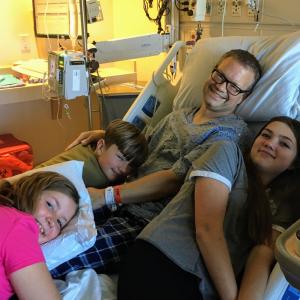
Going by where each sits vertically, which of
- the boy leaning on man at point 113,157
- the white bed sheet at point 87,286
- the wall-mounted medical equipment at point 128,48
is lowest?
the white bed sheet at point 87,286

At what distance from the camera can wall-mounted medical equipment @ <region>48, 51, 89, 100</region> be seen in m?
2.10

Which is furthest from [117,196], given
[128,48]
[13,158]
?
[13,158]

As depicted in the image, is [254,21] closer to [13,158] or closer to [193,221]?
[193,221]

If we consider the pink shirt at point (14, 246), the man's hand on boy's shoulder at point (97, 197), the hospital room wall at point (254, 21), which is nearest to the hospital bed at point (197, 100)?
the man's hand on boy's shoulder at point (97, 197)

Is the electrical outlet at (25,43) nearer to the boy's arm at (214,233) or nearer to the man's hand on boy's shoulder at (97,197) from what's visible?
the man's hand on boy's shoulder at (97,197)

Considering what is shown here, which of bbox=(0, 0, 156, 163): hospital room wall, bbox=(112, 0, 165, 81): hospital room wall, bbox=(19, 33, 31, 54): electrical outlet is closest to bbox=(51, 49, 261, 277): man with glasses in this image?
bbox=(0, 0, 156, 163): hospital room wall

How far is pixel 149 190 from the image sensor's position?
162 cm

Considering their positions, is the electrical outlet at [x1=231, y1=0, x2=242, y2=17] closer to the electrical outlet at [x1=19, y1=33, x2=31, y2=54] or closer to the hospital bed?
the hospital bed

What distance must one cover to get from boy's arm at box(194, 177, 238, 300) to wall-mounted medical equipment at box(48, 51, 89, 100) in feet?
3.54

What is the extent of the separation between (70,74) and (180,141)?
0.78 meters

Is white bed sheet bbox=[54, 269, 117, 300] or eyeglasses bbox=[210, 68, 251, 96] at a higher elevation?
eyeglasses bbox=[210, 68, 251, 96]

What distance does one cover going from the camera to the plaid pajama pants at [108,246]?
4.40 feet

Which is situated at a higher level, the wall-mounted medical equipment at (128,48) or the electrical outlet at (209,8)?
the electrical outlet at (209,8)

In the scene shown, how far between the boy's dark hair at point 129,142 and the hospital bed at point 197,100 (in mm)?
212
